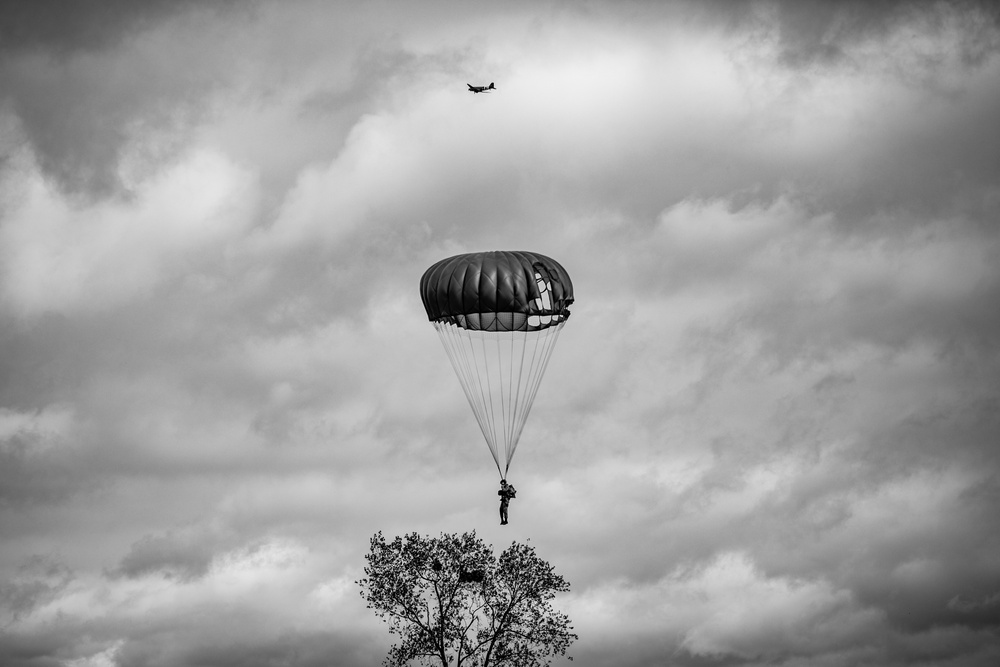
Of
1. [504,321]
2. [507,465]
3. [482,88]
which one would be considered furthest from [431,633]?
[482,88]

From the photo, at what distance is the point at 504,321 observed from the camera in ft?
183

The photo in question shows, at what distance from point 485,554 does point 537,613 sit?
3.72 metres

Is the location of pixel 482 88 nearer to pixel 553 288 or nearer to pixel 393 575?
pixel 553 288

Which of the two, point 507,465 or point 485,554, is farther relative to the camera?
point 485,554

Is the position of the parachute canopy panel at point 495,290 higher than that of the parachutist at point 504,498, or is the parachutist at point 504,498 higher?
the parachute canopy panel at point 495,290

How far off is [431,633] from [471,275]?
17558 mm

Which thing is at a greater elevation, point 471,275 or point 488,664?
point 471,275

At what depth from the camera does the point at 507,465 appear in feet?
177

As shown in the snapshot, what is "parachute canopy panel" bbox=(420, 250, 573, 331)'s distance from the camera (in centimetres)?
5369

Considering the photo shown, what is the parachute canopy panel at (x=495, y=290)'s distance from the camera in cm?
5369

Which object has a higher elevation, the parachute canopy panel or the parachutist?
the parachute canopy panel

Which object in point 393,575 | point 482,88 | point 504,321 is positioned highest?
point 482,88

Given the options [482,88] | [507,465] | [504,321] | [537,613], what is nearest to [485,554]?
[537,613]

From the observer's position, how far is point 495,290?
53.6 meters
